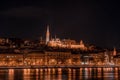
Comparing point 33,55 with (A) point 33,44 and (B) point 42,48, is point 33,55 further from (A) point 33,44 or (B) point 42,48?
(A) point 33,44

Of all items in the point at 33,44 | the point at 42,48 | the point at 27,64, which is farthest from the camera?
the point at 33,44

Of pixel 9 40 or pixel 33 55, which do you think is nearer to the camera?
pixel 33 55

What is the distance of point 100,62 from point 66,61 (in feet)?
21.6

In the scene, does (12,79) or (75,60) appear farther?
(75,60)

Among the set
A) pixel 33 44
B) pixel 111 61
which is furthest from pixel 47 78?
pixel 33 44

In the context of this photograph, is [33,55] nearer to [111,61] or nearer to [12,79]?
[111,61]

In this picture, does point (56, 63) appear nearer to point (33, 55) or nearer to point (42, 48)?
point (33, 55)

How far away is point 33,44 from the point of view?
127 meters

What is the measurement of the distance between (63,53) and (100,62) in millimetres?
6855

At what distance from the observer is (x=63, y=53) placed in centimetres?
11031

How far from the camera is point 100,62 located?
107812 mm

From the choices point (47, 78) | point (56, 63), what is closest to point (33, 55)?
point (56, 63)

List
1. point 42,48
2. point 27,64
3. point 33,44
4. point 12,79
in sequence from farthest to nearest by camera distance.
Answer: point 33,44, point 42,48, point 27,64, point 12,79

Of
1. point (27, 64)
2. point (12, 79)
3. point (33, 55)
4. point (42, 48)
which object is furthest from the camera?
point (42, 48)
